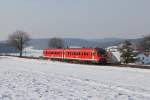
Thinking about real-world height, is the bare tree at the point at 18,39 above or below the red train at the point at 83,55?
above

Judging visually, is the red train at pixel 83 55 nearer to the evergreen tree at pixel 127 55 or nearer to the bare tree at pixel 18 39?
the evergreen tree at pixel 127 55

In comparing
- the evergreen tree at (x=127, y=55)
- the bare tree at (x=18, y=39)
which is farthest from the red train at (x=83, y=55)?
the bare tree at (x=18, y=39)

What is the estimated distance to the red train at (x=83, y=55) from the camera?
4931 cm

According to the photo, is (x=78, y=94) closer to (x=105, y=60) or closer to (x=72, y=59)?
(x=105, y=60)

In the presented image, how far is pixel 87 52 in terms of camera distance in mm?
51344

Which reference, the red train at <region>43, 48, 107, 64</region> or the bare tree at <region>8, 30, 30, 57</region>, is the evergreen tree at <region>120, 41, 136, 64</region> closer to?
the red train at <region>43, 48, 107, 64</region>

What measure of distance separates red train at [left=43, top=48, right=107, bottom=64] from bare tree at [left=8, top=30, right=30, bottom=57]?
2983 inches

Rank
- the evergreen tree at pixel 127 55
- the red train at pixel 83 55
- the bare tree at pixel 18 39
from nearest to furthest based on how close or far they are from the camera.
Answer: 1. the red train at pixel 83 55
2. the evergreen tree at pixel 127 55
3. the bare tree at pixel 18 39

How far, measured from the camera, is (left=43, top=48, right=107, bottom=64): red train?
49.3 m

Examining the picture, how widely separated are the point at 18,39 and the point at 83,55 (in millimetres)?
94131

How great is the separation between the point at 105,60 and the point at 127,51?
17747 millimetres

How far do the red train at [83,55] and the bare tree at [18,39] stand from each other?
7577 cm

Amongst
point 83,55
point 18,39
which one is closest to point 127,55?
point 83,55

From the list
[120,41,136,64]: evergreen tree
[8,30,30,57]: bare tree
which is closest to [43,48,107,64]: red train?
[120,41,136,64]: evergreen tree
